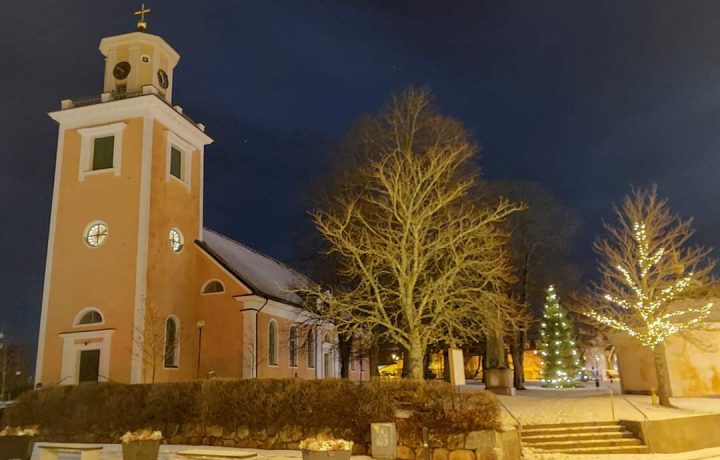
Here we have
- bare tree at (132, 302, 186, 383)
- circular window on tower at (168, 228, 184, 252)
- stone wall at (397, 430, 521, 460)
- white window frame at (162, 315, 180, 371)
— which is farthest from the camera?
circular window on tower at (168, 228, 184, 252)

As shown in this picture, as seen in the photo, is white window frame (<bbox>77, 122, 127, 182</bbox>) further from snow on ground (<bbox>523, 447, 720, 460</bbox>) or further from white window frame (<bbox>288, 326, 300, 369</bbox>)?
snow on ground (<bbox>523, 447, 720, 460</bbox>)

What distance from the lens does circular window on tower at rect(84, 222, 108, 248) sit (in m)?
27.2

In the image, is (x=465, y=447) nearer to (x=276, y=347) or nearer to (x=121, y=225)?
(x=121, y=225)

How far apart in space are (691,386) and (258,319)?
1935 cm

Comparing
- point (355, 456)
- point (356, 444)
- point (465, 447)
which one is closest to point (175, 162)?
point (356, 444)

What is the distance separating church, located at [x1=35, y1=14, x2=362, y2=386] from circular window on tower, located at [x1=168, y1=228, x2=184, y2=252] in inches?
2.0

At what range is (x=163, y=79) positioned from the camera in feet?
98.8

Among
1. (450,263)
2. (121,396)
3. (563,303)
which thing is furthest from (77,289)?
(563,303)

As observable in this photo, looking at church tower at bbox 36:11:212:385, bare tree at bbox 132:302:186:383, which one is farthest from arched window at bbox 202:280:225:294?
bare tree at bbox 132:302:186:383

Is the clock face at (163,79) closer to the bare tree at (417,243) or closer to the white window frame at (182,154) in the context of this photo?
the white window frame at (182,154)

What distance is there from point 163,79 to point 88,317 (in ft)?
39.4

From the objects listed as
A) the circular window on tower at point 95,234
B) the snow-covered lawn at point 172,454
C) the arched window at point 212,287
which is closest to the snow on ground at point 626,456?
the snow-covered lawn at point 172,454

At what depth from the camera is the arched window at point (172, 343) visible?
89.6 feet

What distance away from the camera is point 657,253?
70.0ft
